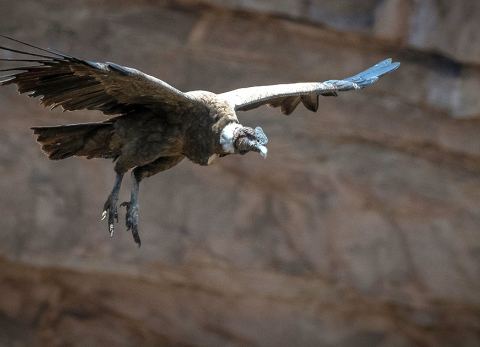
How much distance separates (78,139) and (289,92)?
35.7 inches

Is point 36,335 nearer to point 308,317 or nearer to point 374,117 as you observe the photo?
point 308,317

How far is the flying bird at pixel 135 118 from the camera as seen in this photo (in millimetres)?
4441

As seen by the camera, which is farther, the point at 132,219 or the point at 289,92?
the point at 289,92

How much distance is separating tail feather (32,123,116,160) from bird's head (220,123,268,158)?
563 millimetres

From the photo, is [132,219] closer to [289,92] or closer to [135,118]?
[135,118]

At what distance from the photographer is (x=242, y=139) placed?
4434 mm

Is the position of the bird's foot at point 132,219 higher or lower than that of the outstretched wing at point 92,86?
lower

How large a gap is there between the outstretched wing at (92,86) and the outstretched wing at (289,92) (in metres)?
0.37

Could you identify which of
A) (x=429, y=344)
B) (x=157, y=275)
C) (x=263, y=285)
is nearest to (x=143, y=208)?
(x=157, y=275)

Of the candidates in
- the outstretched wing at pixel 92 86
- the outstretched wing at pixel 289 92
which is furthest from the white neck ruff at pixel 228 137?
the outstretched wing at pixel 289 92

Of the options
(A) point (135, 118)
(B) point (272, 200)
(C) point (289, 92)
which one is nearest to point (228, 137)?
(A) point (135, 118)

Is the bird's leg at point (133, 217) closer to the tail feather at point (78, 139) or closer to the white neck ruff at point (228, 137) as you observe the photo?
the tail feather at point (78, 139)

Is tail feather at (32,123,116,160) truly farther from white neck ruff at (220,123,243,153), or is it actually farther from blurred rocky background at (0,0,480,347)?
blurred rocky background at (0,0,480,347)

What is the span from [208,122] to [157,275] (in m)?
3.65
